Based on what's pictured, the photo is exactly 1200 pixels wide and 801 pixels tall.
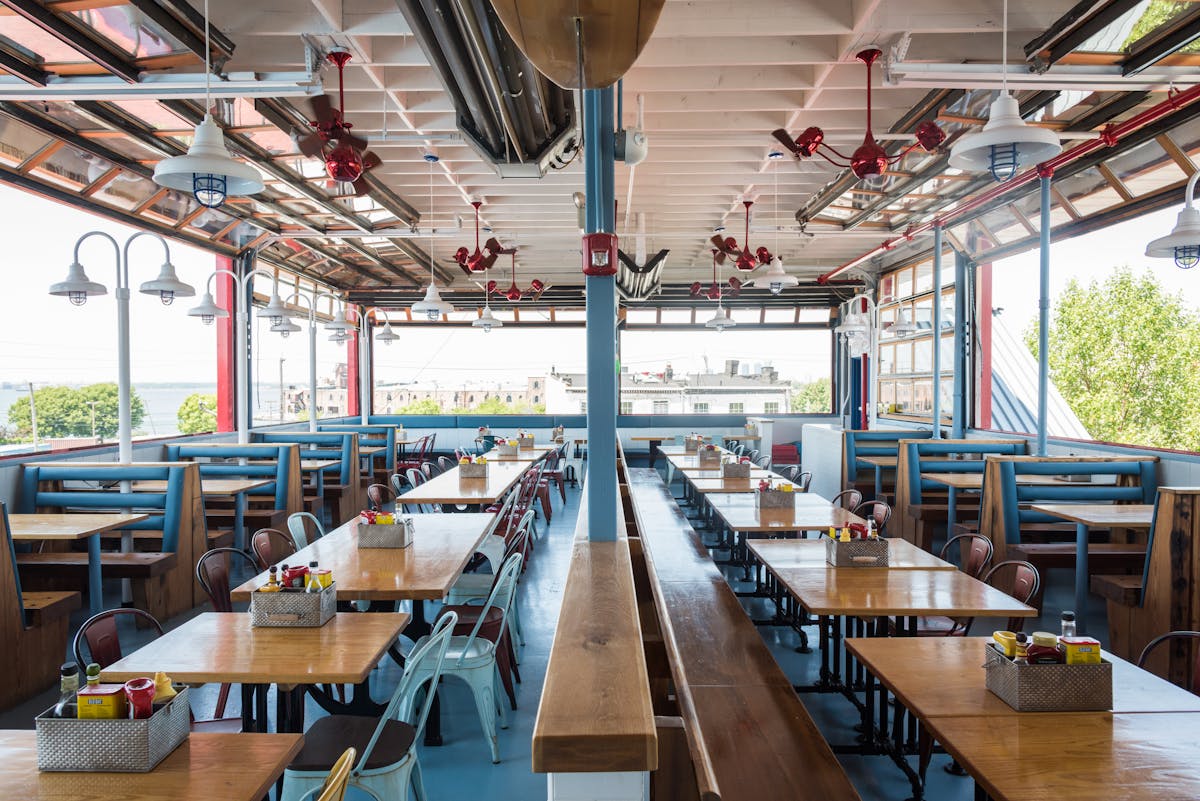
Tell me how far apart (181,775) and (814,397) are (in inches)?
584

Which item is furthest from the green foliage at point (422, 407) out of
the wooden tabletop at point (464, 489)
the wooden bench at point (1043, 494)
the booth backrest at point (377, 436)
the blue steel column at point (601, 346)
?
the blue steel column at point (601, 346)

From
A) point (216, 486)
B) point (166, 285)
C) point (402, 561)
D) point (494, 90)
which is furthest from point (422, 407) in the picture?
point (494, 90)

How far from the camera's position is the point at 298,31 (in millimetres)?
4309

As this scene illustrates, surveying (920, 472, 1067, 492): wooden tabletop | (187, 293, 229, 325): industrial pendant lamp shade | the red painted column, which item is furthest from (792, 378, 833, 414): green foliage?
(187, 293, 229, 325): industrial pendant lamp shade

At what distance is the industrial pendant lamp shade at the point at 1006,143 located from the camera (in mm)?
3205

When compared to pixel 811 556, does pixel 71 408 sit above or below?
above

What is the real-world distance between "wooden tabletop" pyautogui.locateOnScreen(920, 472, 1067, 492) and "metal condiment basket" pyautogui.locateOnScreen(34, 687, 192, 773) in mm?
6013

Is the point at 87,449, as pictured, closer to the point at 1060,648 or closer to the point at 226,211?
the point at 226,211

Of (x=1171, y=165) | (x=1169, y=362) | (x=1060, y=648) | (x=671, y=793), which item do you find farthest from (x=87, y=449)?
(x=1169, y=362)

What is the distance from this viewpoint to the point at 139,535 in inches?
228

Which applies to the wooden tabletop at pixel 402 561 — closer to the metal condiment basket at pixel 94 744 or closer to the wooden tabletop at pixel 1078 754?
the metal condiment basket at pixel 94 744

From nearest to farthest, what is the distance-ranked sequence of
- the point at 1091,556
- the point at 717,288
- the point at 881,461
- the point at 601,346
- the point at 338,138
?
the point at 601,346
the point at 338,138
the point at 1091,556
the point at 881,461
the point at 717,288

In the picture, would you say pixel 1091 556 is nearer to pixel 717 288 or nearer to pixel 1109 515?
pixel 1109 515

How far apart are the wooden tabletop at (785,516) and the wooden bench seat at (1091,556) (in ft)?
4.75
